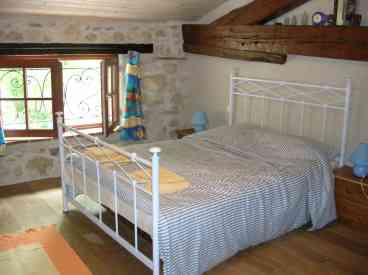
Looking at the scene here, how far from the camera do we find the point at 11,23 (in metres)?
4.27

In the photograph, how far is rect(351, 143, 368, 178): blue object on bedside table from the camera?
3.50 metres

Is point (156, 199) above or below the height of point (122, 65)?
below

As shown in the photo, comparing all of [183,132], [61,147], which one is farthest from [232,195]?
[183,132]

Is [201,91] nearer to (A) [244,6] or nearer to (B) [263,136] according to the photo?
(A) [244,6]

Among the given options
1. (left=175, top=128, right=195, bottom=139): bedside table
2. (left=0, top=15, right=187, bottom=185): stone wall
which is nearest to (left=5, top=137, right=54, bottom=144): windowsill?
(left=0, top=15, right=187, bottom=185): stone wall

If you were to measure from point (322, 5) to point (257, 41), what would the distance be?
29.6 inches

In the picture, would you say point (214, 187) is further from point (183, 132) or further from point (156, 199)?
point (183, 132)

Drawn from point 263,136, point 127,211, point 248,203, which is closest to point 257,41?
point 263,136

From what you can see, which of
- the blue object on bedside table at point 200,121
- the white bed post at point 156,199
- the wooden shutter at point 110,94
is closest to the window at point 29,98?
the wooden shutter at point 110,94

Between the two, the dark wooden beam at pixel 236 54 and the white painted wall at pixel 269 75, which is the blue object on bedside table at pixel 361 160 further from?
the dark wooden beam at pixel 236 54

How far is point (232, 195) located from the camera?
3.03m

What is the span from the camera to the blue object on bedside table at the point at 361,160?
3.50 metres

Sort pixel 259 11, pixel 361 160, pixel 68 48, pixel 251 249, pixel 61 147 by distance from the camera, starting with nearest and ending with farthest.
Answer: pixel 251 249, pixel 361 160, pixel 61 147, pixel 259 11, pixel 68 48

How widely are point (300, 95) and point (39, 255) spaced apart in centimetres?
278
